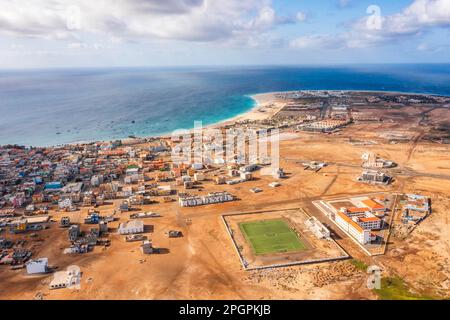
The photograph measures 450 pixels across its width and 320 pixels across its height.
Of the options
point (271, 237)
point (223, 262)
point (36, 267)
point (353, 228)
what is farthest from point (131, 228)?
point (353, 228)

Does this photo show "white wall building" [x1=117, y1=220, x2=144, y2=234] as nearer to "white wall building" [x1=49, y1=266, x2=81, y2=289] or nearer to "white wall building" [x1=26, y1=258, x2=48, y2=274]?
"white wall building" [x1=49, y1=266, x2=81, y2=289]

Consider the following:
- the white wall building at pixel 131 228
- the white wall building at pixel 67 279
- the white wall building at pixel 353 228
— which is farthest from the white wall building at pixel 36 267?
the white wall building at pixel 353 228

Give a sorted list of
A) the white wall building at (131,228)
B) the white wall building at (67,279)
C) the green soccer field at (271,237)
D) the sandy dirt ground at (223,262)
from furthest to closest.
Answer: the white wall building at (131,228), the green soccer field at (271,237), the white wall building at (67,279), the sandy dirt ground at (223,262)

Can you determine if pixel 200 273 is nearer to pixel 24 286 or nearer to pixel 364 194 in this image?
pixel 24 286

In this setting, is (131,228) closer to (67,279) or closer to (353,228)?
(67,279)

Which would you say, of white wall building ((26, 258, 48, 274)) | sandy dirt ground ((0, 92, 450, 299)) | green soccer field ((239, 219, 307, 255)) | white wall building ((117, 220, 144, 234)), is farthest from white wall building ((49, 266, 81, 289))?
green soccer field ((239, 219, 307, 255))

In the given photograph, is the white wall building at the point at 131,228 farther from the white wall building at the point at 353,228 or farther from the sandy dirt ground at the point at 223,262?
the white wall building at the point at 353,228
